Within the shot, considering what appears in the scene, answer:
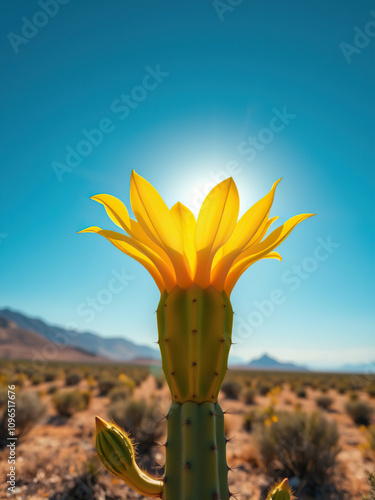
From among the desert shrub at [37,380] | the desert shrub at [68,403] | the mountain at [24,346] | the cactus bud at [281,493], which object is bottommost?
the mountain at [24,346]

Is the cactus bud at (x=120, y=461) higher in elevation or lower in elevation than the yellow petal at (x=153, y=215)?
lower

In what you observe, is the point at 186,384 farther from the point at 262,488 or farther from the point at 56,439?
the point at 56,439

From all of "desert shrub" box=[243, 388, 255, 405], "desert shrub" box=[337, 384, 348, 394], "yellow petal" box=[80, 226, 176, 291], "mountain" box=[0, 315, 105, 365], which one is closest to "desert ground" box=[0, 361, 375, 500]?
"yellow petal" box=[80, 226, 176, 291]

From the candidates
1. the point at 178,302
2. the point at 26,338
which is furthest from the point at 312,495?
the point at 26,338

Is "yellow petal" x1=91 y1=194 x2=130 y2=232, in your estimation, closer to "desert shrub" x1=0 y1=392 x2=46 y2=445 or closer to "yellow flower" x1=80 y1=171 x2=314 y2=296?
"yellow flower" x1=80 y1=171 x2=314 y2=296

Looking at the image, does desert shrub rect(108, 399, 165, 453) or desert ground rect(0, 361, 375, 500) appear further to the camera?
desert shrub rect(108, 399, 165, 453)

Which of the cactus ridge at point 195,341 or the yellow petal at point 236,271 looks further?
the yellow petal at point 236,271

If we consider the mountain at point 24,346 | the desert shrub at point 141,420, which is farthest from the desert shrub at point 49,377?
the mountain at point 24,346

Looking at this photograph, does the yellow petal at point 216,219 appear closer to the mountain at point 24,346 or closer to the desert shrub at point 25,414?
the desert shrub at point 25,414
